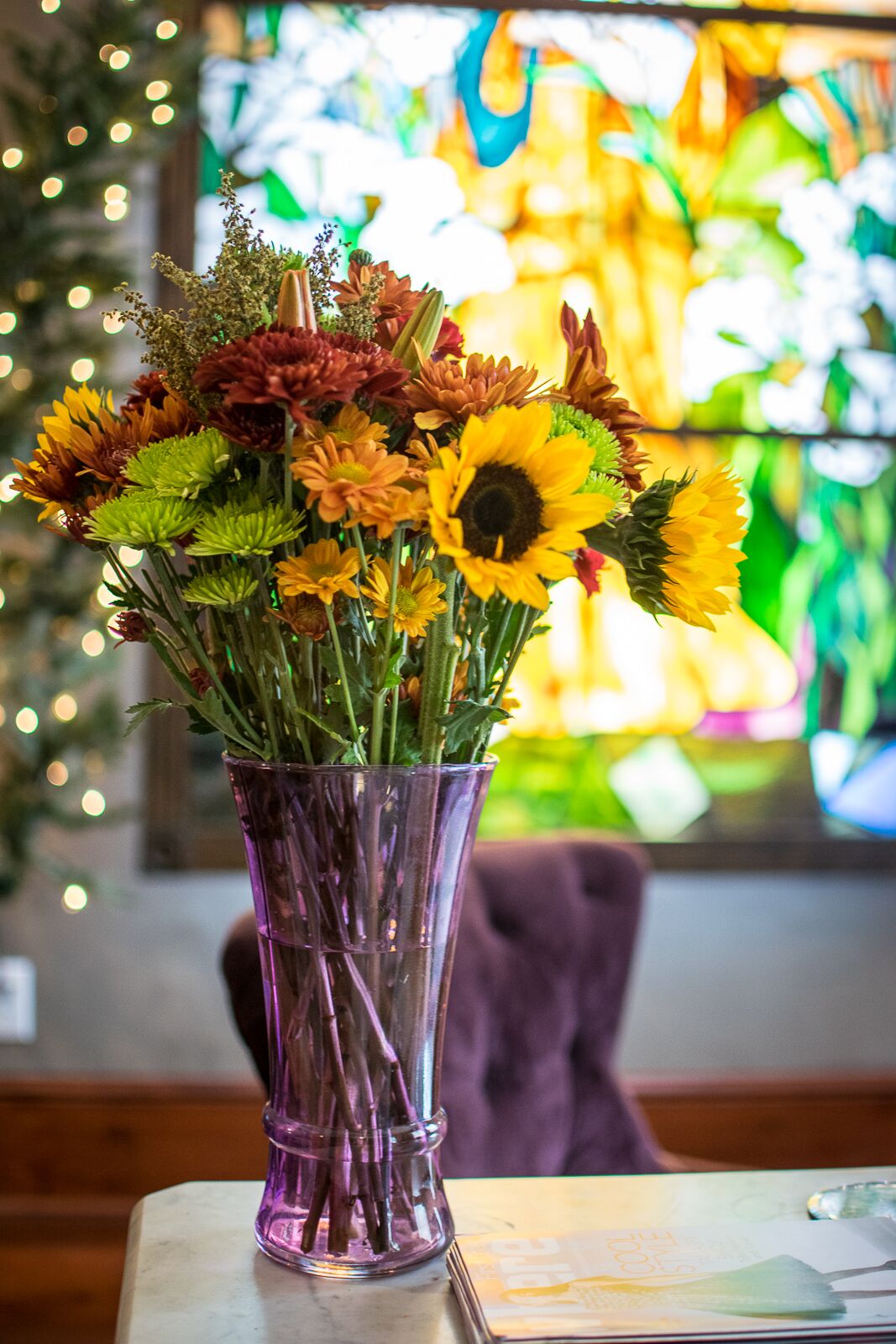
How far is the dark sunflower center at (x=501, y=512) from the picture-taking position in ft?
2.01

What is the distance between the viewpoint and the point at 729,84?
8.32 ft

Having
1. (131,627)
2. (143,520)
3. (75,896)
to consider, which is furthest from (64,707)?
(143,520)

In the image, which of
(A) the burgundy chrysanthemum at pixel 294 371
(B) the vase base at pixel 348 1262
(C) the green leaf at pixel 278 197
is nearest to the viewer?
(A) the burgundy chrysanthemum at pixel 294 371

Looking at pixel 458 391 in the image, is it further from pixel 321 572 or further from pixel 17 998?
pixel 17 998

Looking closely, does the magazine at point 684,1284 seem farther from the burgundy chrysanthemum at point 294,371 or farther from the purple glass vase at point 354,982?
the burgundy chrysanthemum at point 294,371

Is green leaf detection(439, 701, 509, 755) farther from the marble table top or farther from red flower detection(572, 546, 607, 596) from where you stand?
the marble table top

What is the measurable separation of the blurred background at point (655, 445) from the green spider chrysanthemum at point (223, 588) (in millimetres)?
1739

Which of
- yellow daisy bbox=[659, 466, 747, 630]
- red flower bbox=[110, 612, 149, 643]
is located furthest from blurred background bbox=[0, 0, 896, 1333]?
yellow daisy bbox=[659, 466, 747, 630]

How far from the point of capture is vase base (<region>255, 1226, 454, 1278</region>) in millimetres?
688

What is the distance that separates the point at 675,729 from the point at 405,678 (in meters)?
1.85

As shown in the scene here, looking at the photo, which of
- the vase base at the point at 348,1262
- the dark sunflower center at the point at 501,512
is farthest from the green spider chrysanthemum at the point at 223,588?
the vase base at the point at 348,1262

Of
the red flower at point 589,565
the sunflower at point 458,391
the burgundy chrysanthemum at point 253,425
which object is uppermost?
the sunflower at point 458,391

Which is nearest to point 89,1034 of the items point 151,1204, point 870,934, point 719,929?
point 719,929

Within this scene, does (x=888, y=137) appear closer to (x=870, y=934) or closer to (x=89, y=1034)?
(x=870, y=934)
